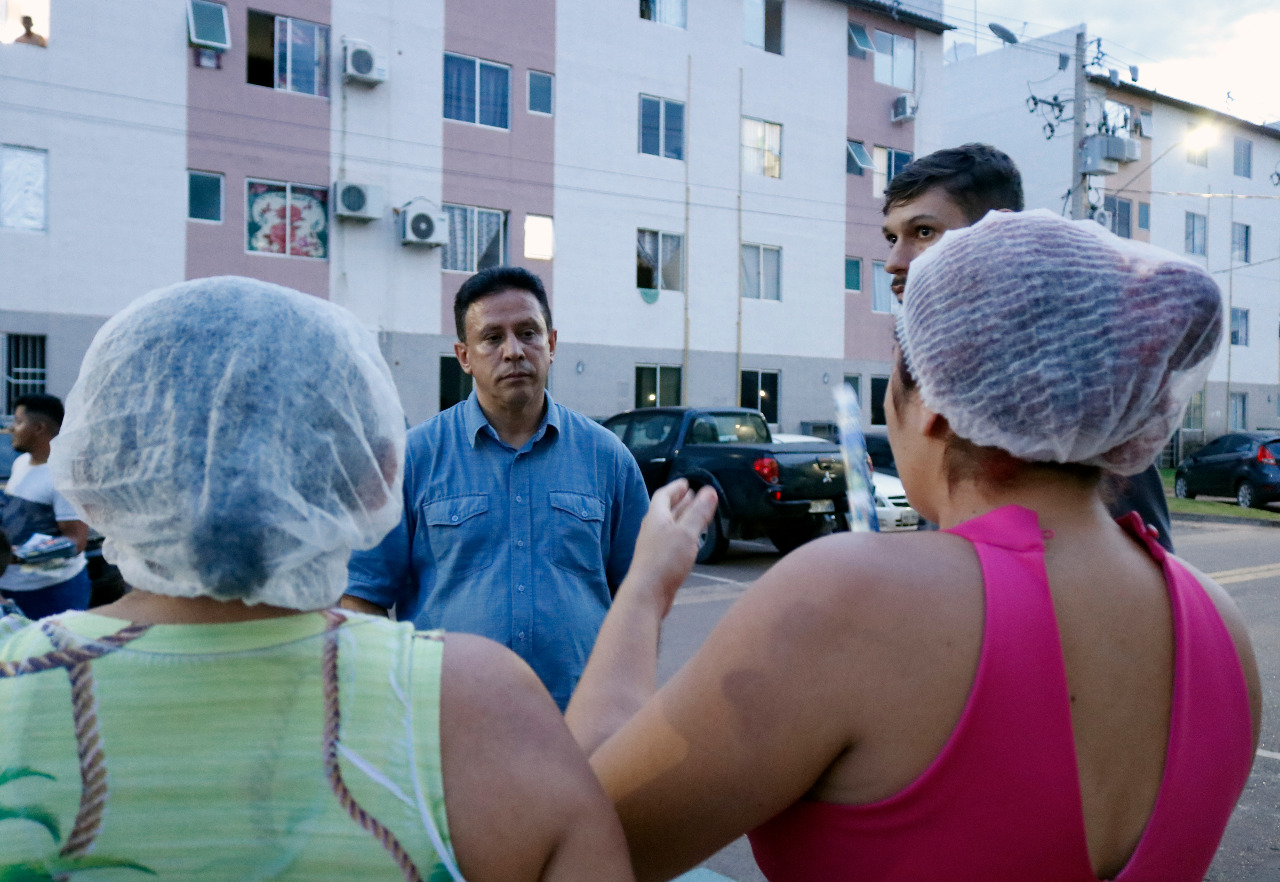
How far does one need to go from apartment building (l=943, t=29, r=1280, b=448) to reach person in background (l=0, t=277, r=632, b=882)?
1223 inches

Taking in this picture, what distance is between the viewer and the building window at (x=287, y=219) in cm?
1811

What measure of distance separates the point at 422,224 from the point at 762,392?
9.00 metres

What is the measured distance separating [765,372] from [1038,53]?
1599 cm

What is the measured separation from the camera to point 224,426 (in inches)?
45.1

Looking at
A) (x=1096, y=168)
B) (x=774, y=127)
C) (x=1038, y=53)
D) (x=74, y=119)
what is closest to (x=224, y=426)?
(x=74, y=119)

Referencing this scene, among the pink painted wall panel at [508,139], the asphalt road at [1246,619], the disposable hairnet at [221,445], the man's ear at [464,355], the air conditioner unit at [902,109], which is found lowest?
the asphalt road at [1246,619]

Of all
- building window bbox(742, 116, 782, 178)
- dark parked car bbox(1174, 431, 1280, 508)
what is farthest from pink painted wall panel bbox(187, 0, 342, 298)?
dark parked car bbox(1174, 431, 1280, 508)

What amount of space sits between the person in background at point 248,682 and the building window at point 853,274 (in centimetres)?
2518

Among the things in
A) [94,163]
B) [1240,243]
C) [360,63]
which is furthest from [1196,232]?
[94,163]

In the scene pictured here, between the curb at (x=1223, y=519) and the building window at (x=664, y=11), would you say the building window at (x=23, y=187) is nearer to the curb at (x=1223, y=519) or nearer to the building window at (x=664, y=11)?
the building window at (x=664, y=11)

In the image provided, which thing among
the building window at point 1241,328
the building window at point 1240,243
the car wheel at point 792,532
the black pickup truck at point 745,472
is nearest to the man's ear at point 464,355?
the black pickup truck at point 745,472

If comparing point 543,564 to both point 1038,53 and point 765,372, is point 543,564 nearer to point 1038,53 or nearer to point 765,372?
point 765,372

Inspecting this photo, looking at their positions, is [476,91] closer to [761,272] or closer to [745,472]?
[761,272]

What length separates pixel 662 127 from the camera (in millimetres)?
22375
